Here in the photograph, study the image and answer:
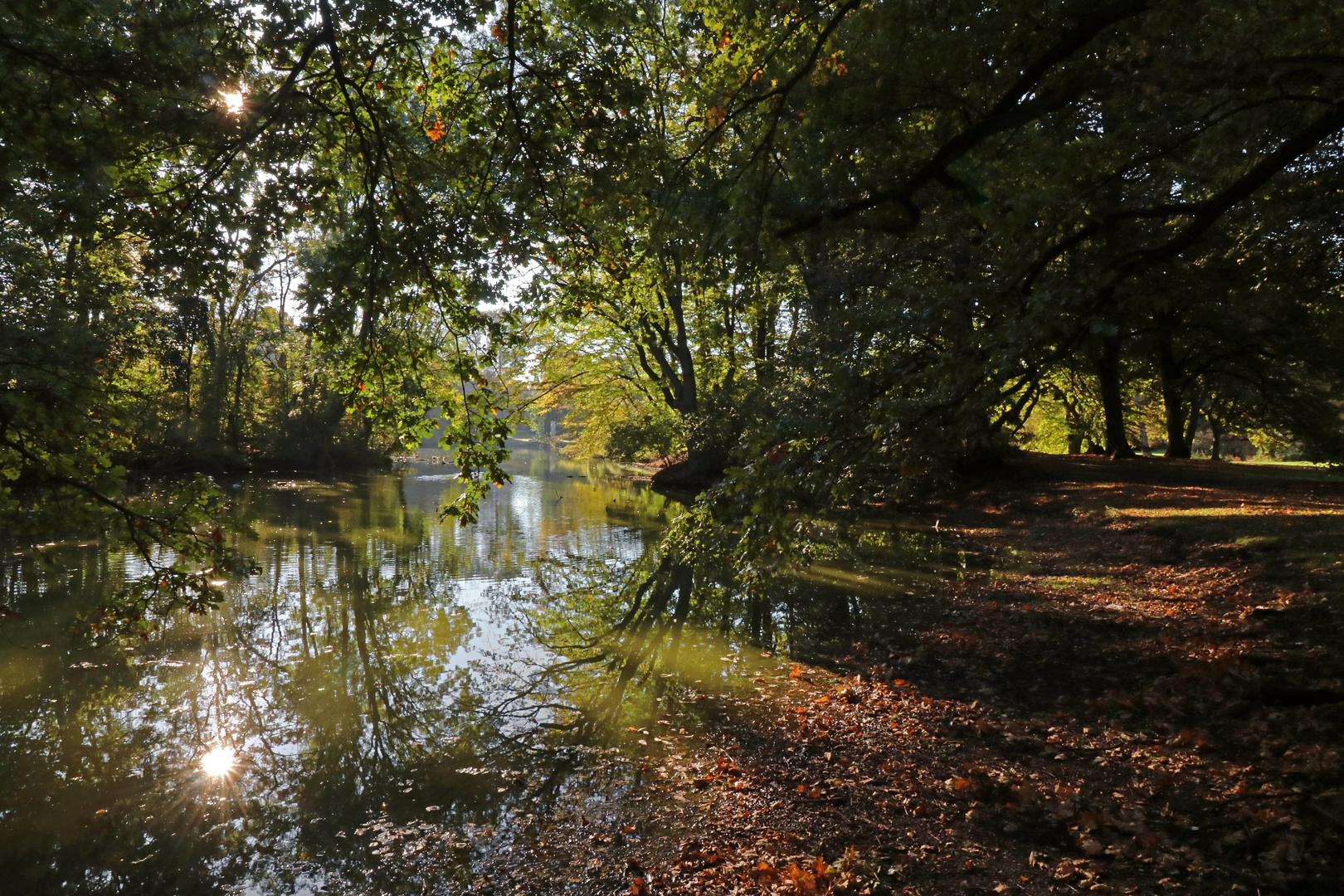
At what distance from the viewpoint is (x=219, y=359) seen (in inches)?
1080

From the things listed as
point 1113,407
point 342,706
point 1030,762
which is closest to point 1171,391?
point 1113,407

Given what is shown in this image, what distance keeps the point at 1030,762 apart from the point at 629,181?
5.43 metres

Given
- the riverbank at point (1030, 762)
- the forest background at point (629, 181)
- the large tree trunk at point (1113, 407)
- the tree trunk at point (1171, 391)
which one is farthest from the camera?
the large tree trunk at point (1113, 407)

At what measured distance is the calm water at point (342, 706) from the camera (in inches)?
169

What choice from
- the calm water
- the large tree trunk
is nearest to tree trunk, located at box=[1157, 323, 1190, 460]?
the large tree trunk

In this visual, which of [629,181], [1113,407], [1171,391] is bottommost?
[1113,407]

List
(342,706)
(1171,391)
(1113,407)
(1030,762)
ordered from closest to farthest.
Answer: (1030,762) → (342,706) → (1171,391) → (1113,407)

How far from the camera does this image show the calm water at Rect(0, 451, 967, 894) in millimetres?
4289

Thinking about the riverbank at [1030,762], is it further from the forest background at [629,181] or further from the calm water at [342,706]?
the forest background at [629,181]

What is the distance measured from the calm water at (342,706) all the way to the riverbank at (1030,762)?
67 centimetres

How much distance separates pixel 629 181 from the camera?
598cm

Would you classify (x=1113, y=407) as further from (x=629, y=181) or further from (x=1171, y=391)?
(x=629, y=181)

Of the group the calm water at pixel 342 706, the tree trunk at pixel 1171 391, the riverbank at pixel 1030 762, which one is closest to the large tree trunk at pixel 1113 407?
the tree trunk at pixel 1171 391

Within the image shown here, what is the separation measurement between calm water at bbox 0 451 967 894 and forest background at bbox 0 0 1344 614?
5.01ft
